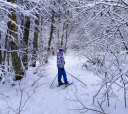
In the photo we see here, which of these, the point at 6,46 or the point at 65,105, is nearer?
the point at 65,105

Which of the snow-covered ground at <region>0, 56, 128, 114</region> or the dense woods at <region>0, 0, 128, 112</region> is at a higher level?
the dense woods at <region>0, 0, 128, 112</region>

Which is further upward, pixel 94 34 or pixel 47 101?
pixel 94 34

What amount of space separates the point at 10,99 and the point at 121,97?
386cm

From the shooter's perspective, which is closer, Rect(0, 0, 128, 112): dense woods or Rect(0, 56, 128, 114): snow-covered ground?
Rect(0, 0, 128, 112): dense woods

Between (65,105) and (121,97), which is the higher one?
(121,97)

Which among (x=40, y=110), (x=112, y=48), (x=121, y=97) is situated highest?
(x=112, y=48)

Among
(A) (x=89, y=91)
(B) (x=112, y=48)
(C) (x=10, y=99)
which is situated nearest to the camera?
(B) (x=112, y=48)

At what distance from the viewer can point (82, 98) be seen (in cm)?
380

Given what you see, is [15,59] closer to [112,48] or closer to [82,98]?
[82,98]

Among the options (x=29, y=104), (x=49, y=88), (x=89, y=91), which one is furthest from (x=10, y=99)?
(x=89, y=91)

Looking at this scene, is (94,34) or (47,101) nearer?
(47,101)

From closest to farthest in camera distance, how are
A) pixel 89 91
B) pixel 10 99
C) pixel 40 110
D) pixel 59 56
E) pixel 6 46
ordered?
pixel 40 110 < pixel 10 99 < pixel 89 91 < pixel 6 46 < pixel 59 56

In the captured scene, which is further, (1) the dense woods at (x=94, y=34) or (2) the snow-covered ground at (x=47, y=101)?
(2) the snow-covered ground at (x=47, y=101)

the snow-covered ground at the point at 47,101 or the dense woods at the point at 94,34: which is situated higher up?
the dense woods at the point at 94,34
